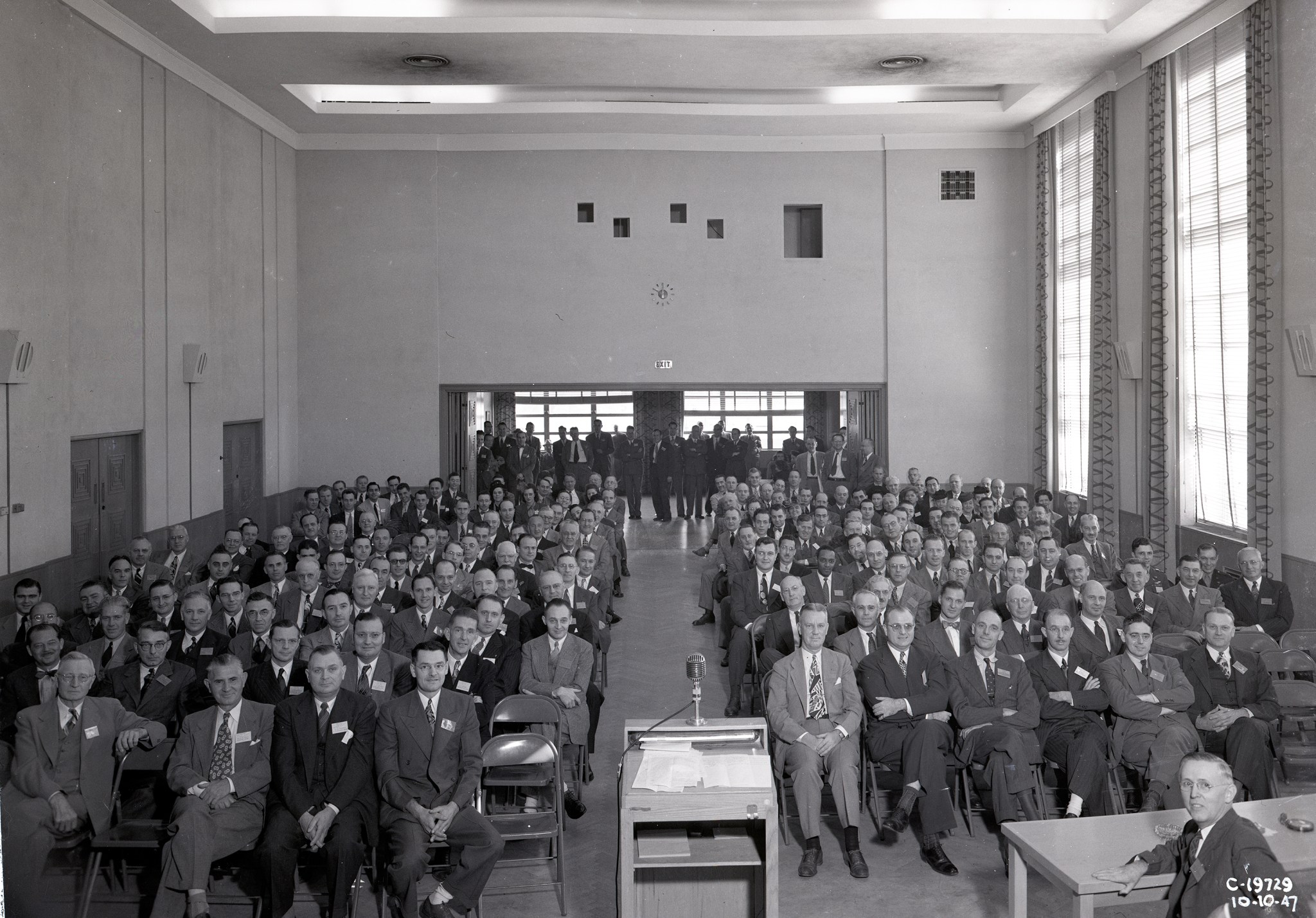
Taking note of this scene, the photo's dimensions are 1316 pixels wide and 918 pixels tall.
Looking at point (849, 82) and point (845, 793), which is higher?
point (849, 82)

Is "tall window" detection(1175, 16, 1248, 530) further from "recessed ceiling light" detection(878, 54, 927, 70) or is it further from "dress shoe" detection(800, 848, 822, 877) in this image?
"dress shoe" detection(800, 848, 822, 877)

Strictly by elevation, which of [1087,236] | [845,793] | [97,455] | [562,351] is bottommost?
[845,793]

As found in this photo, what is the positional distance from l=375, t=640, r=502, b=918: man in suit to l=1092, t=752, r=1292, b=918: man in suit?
2713 mm

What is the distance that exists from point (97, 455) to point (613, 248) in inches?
348

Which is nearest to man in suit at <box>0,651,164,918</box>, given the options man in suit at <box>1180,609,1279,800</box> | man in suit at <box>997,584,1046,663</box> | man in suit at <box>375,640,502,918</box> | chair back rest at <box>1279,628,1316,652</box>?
man in suit at <box>375,640,502,918</box>

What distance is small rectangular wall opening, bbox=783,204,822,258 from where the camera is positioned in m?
17.8

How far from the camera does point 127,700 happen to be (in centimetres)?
631

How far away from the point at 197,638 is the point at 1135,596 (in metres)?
7.22

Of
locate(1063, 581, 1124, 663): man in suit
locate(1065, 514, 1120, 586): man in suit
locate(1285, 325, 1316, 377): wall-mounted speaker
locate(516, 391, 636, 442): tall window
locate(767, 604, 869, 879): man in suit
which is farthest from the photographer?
locate(516, 391, 636, 442): tall window

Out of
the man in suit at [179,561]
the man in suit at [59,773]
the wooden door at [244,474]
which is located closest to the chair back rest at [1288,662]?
the man in suit at [59,773]

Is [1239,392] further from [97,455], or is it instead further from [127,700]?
[97,455]

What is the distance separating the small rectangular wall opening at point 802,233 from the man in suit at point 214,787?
13.9 m

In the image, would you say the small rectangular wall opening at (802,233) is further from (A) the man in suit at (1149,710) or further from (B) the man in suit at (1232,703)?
(A) the man in suit at (1149,710)

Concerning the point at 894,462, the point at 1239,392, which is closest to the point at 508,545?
the point at 1239,392
